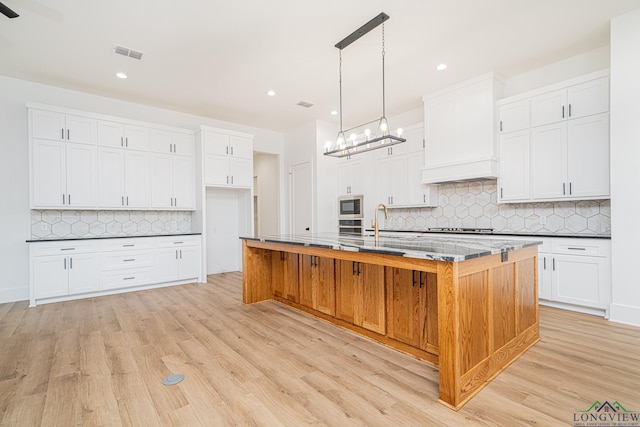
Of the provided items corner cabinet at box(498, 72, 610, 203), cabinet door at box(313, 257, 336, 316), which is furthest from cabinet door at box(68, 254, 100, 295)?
corner cabinet at box(498, 72, 610, 203)

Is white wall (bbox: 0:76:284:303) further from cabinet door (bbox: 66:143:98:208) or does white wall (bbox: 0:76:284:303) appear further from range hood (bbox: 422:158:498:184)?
range hood (bbox: 422:158:498:184)

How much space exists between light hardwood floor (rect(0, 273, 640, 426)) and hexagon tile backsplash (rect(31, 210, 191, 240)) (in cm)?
153

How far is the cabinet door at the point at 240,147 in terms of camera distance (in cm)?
568

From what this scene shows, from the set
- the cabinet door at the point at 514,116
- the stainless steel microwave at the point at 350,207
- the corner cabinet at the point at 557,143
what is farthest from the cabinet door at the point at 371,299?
the stainless steel microwave at the point at 350,207

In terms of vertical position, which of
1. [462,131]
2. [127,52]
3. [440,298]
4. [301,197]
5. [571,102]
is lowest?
[440,298]

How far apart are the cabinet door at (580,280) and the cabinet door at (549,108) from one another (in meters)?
1.66

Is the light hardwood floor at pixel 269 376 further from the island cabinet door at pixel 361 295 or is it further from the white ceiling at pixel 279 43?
the white ceiling at pixel 279 43

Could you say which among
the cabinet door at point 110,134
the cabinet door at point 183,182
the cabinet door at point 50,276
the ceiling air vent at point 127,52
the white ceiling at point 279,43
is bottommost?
the cabinet door at point 50,276

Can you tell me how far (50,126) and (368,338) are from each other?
4.98m

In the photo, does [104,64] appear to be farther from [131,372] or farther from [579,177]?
[579,177]

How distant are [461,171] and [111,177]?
17.3ft

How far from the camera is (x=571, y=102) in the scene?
3535 millimetres

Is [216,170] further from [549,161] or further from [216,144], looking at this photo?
[549,161]

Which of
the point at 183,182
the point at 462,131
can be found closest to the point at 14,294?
the point at 183,182
